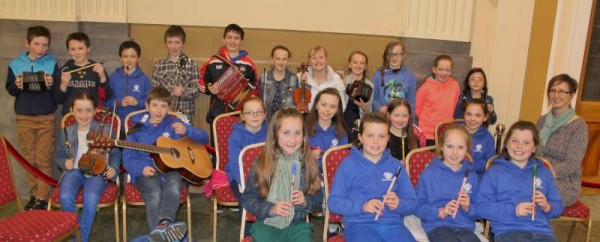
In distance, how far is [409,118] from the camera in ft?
12.1

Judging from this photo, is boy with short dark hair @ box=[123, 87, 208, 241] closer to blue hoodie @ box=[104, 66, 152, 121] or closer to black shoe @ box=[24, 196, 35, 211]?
blue hoodie @ box=[104, 66, 152, 121]

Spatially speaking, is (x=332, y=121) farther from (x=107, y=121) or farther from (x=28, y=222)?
(x=28, y=222)

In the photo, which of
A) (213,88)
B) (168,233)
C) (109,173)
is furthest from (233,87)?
(168,233)

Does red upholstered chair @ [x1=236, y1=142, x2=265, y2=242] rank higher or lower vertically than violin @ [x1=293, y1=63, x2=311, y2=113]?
lower

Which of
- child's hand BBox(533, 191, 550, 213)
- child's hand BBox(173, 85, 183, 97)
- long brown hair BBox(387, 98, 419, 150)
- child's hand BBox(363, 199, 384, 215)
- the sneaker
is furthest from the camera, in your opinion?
child's hand BBox(173, 85, 183, 97)

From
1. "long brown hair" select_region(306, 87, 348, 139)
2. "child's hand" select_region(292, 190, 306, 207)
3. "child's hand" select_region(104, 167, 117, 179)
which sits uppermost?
"long brown hair" select_region(306, 87, 348, 139)

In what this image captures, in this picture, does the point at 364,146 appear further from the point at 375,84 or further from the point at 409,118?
the point at 375,84

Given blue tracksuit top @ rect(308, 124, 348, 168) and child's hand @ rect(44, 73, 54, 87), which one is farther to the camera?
child's hand @ rect(44, 73, 54, 87)

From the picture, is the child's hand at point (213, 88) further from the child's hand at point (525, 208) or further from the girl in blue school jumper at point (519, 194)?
the child's hand at point (525, 208)

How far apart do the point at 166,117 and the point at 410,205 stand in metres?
1.80

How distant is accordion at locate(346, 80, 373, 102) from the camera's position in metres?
4.21

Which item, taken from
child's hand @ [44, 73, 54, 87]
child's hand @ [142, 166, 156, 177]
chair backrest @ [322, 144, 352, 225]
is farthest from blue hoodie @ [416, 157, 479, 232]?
child's hand @ [44, 73, 54, 87]

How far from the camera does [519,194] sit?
3.05 meters

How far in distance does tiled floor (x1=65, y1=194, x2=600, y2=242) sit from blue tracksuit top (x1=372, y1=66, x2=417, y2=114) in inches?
43.7
